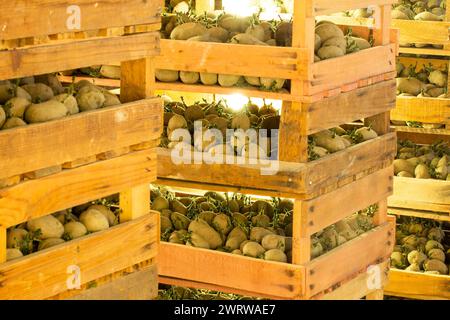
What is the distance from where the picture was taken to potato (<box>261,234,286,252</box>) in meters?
5.29

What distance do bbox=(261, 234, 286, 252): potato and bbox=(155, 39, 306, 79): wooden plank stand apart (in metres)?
0.79

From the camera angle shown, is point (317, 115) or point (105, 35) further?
point (317, 115)

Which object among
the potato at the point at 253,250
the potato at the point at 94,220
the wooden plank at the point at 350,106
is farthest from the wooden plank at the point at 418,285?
the potato at the point at 94,220

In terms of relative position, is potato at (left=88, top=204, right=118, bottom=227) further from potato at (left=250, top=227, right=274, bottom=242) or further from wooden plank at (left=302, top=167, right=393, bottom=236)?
potato at (left=250, top=227, right=274, bottom=242)

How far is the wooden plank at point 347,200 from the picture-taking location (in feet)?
16.9

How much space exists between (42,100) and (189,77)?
1.35 metres

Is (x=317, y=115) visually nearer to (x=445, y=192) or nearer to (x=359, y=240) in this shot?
(x=359, y=240)

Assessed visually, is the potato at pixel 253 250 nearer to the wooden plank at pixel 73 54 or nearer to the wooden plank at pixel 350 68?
the wooden plank at pixel 350 68

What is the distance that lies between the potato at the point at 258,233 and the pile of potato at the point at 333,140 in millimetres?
452

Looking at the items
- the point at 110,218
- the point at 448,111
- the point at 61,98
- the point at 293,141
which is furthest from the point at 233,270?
the point at 448,111

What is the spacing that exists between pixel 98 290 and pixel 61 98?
2.30 feet

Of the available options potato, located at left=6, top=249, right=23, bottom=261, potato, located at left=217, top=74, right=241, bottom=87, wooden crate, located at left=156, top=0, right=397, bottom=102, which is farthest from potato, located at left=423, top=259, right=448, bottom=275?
potato, located at left=6, top=249, right=23, bottom=261

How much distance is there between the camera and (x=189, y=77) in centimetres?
530

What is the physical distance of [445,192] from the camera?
21.9 ft
